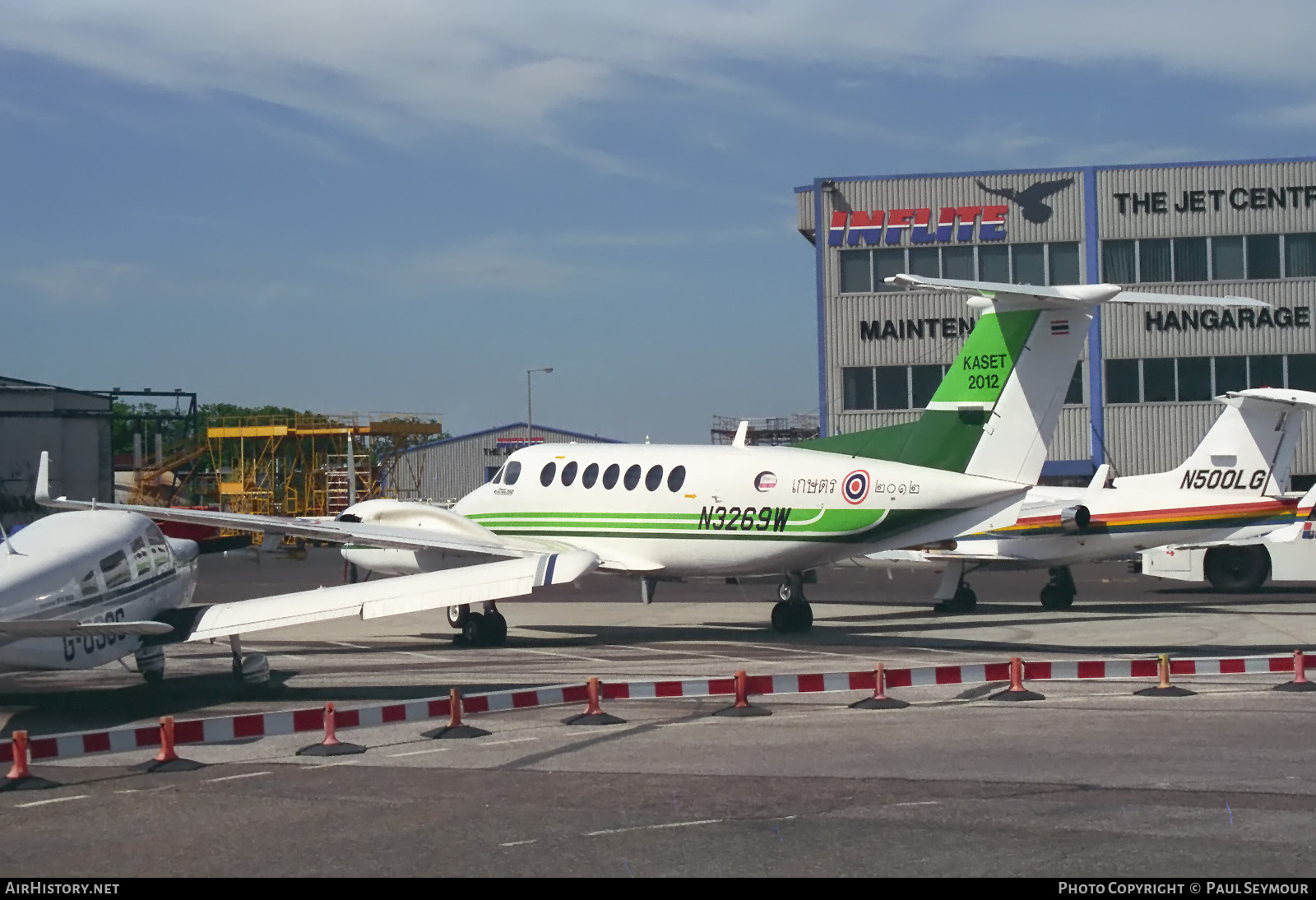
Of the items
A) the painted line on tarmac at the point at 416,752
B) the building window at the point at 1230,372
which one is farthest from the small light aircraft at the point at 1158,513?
the building window at the point at 1230,372

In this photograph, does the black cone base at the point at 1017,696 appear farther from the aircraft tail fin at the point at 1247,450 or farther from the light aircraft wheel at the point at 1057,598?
the aircraft tail fin at the point at 1247,450

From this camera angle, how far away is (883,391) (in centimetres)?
5156

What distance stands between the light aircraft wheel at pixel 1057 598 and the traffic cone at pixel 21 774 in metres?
20.9

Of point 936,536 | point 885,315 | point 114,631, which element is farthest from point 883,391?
point 114,631

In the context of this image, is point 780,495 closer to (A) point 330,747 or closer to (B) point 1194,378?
(A) point 330,747

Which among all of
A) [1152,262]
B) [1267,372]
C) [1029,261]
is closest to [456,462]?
[1029,261]

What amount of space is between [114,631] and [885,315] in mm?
40653

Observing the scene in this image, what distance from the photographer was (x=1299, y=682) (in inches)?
593

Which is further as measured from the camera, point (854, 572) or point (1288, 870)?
point (854, 572)

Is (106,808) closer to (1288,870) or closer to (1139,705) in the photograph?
(1288,870)

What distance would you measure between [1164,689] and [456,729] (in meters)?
7.52

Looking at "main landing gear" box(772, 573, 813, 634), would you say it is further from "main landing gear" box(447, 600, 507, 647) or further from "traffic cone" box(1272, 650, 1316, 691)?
"traffic cone" box(1272, 650, 1316, 691)

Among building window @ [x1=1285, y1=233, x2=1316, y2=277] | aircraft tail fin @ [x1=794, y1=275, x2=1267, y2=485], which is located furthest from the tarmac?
building window @ [x1=1285, y1=233, x2=1316, y2=277]

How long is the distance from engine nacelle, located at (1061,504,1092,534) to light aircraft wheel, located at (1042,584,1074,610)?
1415 millimetres
